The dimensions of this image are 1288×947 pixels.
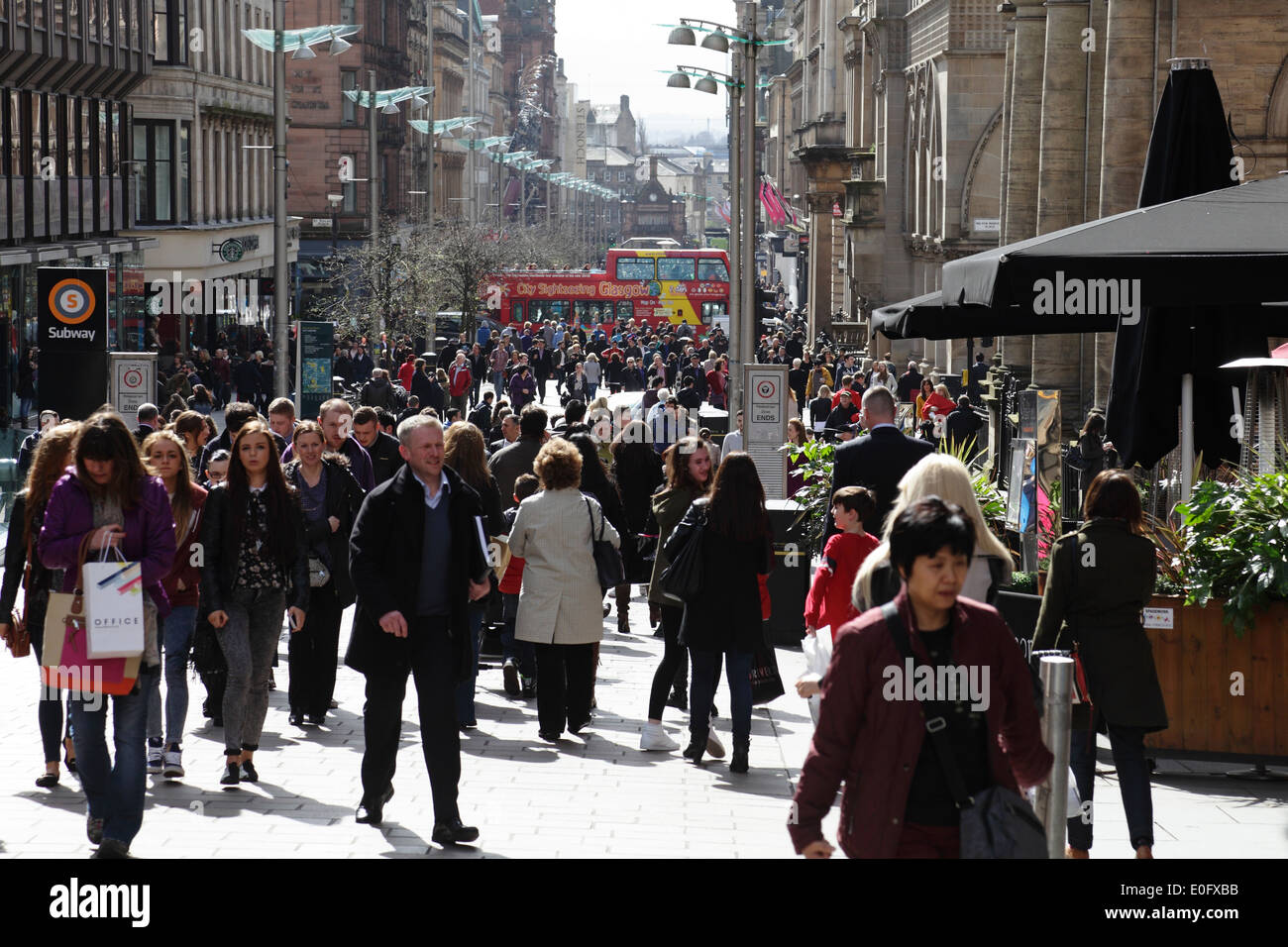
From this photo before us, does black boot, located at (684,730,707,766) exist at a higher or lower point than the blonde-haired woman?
lower

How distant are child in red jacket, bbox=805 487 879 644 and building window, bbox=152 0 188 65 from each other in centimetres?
4937

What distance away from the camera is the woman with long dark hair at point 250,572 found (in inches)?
365

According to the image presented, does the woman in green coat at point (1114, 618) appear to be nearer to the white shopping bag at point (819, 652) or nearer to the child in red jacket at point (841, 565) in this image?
the white shopping bag at point (819, 652)

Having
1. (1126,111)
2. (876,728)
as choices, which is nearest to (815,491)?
(876,728)

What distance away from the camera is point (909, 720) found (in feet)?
16.4

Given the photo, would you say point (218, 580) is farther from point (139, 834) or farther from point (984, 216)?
point (984, 216)

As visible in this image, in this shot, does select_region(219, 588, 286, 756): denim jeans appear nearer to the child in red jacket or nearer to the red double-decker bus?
the child in red jacket

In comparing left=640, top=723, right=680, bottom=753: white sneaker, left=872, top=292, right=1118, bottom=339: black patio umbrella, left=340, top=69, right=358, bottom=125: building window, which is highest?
left=340, top=69, right=358, bottom=125: building window

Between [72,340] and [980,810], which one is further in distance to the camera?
[72,340]

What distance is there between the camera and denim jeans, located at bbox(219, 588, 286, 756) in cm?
930

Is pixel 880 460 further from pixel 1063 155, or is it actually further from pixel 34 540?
pixel 1063 155

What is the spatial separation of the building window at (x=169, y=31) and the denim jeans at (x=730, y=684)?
1899 inches

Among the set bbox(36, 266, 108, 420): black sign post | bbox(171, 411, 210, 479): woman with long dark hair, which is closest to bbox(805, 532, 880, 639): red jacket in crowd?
bbox(171, 411, 210, 479): woman with long dark hair

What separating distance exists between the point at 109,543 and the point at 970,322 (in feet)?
27.2
